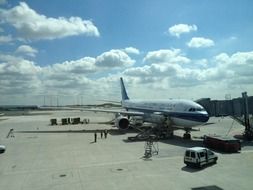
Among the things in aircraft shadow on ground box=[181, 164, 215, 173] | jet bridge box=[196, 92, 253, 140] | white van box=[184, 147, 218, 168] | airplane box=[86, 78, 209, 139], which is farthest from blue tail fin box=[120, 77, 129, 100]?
aircraft shadow on ground box=[181, 164, 215, 173]

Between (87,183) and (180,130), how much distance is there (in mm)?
29143

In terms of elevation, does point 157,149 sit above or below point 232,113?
below

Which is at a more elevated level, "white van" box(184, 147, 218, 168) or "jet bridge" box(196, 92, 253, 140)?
"jet bridge" box(196, 92, 253, 140)

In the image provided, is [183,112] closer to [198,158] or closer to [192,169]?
[198,158]

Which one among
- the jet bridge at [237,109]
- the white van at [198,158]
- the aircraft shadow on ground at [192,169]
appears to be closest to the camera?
the aircraft shadow on ground at [192,169]

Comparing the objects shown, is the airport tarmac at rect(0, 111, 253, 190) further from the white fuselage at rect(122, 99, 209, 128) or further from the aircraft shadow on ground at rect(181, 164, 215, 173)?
the white fuselage at rect(122, 99, 209, 128)

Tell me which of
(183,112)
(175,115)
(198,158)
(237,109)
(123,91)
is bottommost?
(198,158)

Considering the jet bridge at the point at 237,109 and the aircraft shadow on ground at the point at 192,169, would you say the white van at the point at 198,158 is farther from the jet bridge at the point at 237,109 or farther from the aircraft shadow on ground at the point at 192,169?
the jet bridge at the point at 237,109

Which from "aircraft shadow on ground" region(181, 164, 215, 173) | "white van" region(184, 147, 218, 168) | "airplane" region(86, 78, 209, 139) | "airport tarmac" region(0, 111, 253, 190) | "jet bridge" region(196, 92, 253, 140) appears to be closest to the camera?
"airport tarmac" region(0, 111, 253, 190)

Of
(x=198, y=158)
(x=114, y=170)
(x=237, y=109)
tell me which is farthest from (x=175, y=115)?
(x=114, y=170)

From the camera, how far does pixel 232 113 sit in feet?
109

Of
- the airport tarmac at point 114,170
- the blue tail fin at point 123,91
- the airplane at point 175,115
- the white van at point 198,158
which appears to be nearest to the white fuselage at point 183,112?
the airplane at point 175,115

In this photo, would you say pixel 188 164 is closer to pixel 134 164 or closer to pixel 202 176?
pixel 202 176

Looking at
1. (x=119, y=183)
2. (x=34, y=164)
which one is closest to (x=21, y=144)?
(x=34, y=164)
